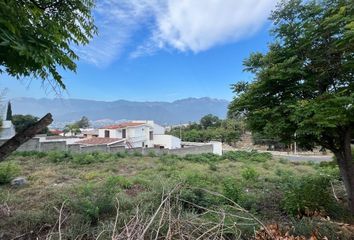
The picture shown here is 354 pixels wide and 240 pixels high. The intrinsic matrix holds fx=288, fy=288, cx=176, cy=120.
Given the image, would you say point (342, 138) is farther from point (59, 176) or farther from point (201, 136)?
point (201, 136)

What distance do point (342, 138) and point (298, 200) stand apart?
4.74 feet

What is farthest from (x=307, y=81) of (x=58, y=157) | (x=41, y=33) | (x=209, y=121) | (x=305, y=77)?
(x=209, y=121)

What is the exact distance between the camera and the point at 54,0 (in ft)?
8.40

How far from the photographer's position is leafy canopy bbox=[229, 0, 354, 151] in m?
4.44

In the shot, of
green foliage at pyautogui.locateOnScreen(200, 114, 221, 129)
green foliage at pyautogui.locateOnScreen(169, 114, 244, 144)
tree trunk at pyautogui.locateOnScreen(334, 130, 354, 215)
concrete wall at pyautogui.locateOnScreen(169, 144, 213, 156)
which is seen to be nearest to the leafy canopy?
tree trunk at pyautogui.locateOnScreen(334, 130, 354, 215)

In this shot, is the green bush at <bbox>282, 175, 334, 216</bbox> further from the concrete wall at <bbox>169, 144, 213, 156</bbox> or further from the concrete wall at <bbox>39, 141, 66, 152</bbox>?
the concrete wall at <bbox>169, 144, 213, 156</bbox>

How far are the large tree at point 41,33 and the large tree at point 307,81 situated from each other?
10.8ft

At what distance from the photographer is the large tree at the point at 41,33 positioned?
1759 mm

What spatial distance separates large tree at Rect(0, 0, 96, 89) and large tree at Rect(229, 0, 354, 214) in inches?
129

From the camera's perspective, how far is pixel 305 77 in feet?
16.5

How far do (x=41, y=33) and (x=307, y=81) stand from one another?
14.0ft

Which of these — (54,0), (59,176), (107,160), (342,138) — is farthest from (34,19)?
(107,160)

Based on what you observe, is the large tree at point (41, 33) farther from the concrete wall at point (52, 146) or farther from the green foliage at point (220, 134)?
the green foliage at point (220, 134)

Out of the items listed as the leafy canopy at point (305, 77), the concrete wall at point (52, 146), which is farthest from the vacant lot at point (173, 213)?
the concrete wall at point (52, 146)
